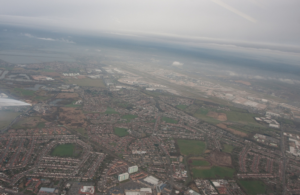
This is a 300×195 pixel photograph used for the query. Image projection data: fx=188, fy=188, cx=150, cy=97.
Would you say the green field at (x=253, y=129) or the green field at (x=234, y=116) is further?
the green field at (x=234, y=116)

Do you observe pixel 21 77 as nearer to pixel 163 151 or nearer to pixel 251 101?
pixel 163 151

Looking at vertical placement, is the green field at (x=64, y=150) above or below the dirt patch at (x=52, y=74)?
below

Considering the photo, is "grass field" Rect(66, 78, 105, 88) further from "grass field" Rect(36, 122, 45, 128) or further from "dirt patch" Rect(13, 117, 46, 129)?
"grass field" Rect(36, 122, 45, 128)

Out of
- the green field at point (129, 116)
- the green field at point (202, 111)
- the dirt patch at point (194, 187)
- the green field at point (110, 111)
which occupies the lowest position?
the dirt patch at point (194, 187)

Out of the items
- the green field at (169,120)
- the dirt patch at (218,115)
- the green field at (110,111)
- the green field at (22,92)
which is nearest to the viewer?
the green field at (169,120)

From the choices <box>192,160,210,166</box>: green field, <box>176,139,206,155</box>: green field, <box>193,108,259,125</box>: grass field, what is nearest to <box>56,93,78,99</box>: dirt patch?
<box>176,139,206,155</box>: green field

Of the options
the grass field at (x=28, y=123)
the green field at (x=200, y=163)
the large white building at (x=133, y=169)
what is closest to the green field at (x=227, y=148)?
the green field at (x=200, y=163)

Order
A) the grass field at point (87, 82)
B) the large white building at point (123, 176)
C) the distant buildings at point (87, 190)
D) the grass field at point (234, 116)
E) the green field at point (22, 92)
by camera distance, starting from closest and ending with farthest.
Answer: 1. the distant buildings at point (87, 190)
2. the large white building at point (123, 176)
3. the grass field at point (234, 116)
4. the green field at point (22, 92)
5. the grass field at point (87, 82)

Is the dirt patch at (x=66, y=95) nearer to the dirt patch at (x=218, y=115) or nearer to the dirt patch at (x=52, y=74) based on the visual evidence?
the dirt patch at (x=52, y=74)
